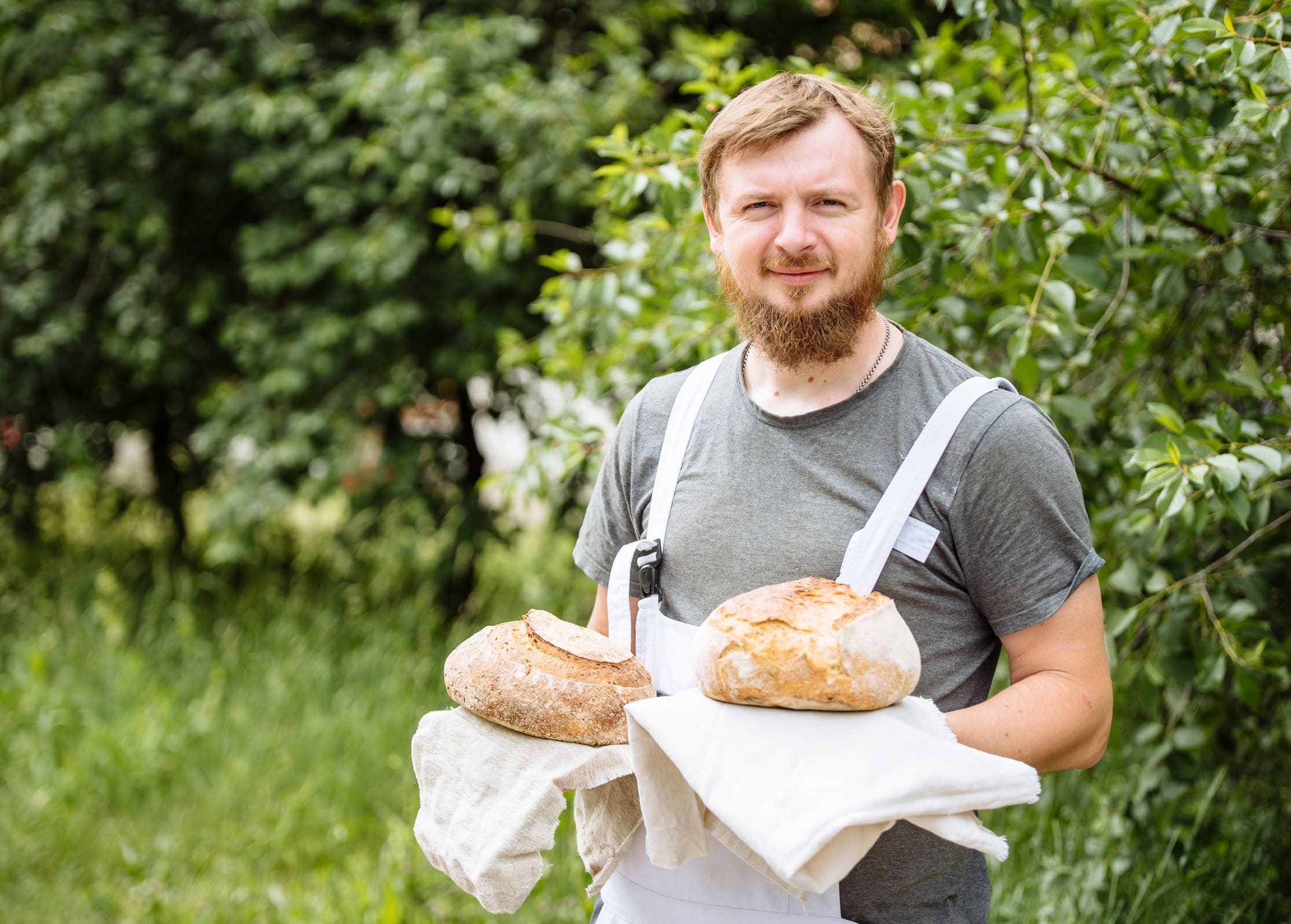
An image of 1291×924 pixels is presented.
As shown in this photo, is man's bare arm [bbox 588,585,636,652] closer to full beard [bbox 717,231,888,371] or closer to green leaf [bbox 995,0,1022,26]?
full beard [bbox 717,231,888,371]

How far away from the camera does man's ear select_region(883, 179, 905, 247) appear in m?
1.60

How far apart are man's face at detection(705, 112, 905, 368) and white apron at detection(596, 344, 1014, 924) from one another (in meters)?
0.21

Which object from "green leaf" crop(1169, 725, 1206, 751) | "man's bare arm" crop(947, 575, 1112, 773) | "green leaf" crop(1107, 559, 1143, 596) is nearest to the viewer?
"man's bare arm" crop(947, 575, 1112, 773)

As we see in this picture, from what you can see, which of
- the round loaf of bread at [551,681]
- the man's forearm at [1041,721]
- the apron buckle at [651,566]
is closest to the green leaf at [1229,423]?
the man's forearm at [1041,721]

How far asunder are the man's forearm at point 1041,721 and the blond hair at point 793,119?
740mm

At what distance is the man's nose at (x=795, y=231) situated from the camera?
1.46 meters

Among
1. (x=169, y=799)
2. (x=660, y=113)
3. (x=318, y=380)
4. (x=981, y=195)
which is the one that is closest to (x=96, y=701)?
(x=169, y=799)

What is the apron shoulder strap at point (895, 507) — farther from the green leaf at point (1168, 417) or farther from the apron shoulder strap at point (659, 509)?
the green leaf at point (1168, 417)

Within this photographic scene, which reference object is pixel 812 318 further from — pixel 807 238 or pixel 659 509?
pixel 659 509

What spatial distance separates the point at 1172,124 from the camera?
7.45 ft

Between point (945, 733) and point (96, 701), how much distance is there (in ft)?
13.8

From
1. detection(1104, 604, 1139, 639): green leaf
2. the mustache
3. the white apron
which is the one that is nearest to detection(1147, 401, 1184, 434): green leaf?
detection(1104, 604, 1139, 639): green leaf

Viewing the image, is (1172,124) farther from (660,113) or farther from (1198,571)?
(660,113)

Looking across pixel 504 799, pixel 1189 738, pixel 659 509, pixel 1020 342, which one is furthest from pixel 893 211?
pixel 1189 738
